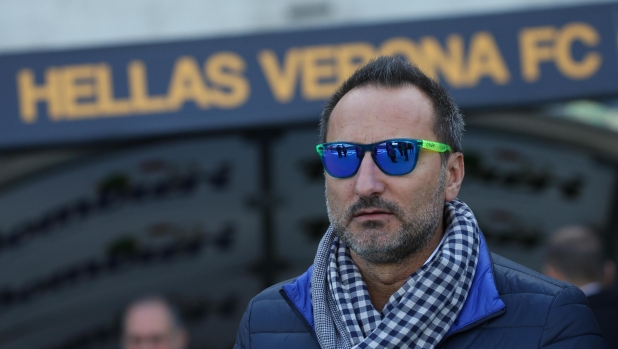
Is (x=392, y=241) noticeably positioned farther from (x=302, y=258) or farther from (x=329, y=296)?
(x=302, y=258)

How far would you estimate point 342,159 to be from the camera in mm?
2098

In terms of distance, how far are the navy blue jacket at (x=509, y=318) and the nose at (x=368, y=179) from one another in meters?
0.32

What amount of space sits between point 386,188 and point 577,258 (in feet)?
6.59

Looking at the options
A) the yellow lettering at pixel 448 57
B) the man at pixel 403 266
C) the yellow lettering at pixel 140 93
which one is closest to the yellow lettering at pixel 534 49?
the yellow lettering at pixel 448 57

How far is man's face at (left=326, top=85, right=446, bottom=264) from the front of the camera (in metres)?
2.04

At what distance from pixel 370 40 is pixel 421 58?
292 mm

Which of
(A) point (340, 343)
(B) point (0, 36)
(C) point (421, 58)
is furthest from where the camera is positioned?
(B) point (0, 36)

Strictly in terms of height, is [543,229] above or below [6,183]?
below

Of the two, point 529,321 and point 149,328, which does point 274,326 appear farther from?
point 149,328

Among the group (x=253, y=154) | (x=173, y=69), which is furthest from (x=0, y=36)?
(x=253, y=154)

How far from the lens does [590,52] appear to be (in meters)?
4.56

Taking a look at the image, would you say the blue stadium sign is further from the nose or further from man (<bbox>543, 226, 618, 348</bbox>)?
the nose

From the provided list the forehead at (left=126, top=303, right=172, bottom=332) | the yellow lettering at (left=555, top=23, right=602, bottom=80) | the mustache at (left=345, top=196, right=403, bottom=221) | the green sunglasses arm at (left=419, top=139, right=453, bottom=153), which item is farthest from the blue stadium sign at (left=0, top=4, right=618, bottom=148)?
the mustache at (left=345, top=196, right=403, bottom=221)

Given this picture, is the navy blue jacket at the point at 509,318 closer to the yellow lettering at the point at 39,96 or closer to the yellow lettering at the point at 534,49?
the yellow lettering at the point at 534,49
